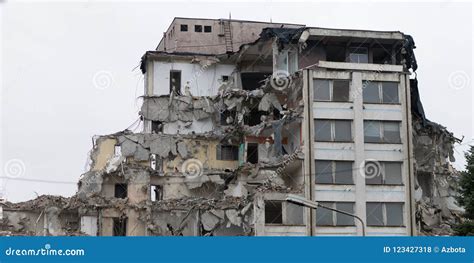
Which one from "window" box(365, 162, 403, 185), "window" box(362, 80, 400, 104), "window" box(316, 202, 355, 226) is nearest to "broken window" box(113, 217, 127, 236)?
"window" box(316, 202, 355, 226)

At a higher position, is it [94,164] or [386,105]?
[386,105]

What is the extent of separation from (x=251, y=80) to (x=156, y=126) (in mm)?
8149

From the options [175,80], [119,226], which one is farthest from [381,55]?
[119,226]

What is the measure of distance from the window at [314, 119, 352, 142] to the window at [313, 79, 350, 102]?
1.54m

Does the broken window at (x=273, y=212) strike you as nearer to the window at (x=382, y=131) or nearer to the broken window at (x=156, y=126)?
the window at (x=382, y=131)

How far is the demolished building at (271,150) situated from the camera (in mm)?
53156

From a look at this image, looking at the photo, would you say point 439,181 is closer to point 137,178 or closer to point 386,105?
point 386,105

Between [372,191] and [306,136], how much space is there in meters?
5.46

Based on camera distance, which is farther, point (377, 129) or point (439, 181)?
point (439, 181)

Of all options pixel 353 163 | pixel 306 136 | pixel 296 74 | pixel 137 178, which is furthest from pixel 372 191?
pixel 137 178

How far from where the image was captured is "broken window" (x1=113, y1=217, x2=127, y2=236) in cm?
5562

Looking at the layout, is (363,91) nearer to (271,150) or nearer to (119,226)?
(271,150)

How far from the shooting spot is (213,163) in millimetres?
60312

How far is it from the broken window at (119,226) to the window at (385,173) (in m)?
16.2
